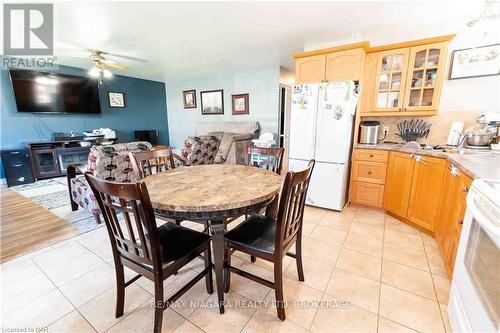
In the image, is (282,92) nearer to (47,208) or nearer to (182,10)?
(182,10)

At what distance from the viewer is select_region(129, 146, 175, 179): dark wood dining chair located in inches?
71.4

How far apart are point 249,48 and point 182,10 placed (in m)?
1.47

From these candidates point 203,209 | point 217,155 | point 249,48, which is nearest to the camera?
point 203,209

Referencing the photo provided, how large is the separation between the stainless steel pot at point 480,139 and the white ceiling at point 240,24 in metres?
1.28

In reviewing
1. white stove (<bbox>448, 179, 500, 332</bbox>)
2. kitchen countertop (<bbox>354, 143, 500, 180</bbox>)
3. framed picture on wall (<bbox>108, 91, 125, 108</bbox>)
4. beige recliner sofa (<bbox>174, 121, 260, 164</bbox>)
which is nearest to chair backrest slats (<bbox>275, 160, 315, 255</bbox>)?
white stove (<bbox>448, 179, 500, 332</bbox>)

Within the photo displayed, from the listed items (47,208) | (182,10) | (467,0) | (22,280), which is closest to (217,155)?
(182,10)

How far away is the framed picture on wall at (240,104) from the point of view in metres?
5.38

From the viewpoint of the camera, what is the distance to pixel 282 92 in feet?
17.0

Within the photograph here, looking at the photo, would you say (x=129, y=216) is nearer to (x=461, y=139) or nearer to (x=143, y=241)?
(x=143, y=241)

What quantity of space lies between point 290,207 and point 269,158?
2.94 ft

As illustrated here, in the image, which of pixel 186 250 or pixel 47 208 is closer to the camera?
pixel 186 250

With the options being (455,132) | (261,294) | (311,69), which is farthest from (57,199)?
(455,132)

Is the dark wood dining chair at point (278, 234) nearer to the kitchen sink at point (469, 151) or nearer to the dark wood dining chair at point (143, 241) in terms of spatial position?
A: the dark wood dining chair at point (143, 241)

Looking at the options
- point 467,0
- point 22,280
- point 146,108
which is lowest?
point 22,280
